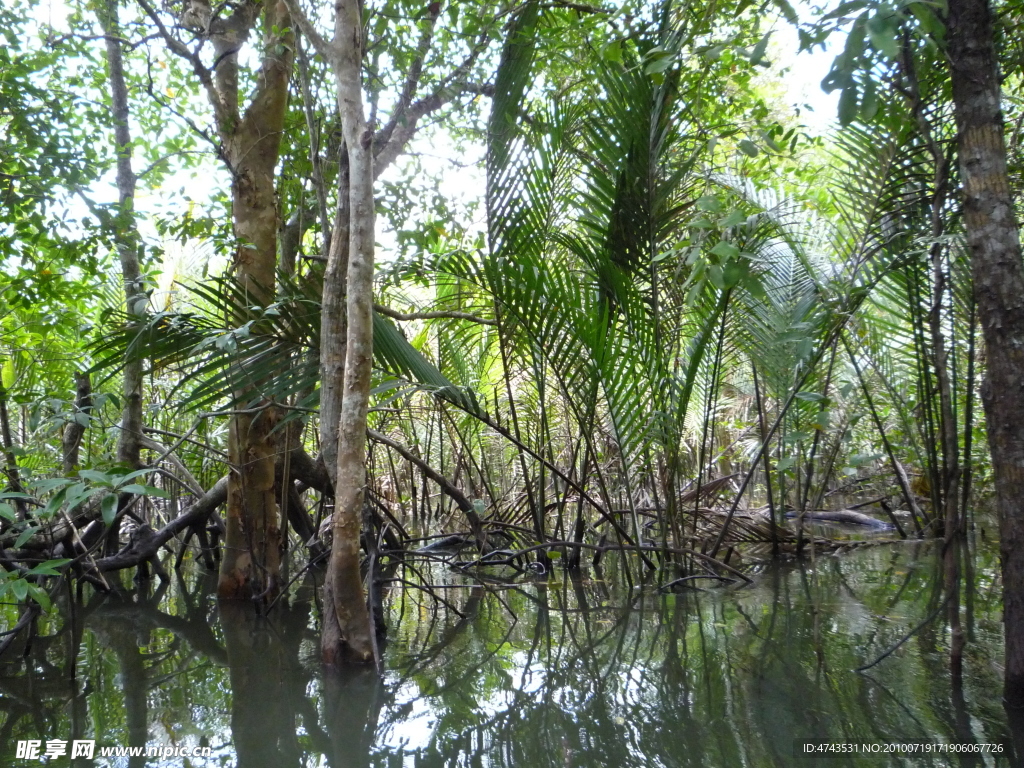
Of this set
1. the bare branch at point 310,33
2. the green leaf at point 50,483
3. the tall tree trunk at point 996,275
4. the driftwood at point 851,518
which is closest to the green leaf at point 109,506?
the green leaf at point 50,483

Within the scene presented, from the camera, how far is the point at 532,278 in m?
3.87

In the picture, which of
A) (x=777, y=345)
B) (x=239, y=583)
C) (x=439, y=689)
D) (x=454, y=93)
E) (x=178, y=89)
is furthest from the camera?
(x=178, y=89)

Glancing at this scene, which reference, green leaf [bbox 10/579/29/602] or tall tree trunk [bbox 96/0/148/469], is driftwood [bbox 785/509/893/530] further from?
green leaf [bbox 10/579/29/602]

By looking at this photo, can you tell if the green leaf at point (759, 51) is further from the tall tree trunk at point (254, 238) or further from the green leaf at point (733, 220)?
the tall tree trunk at point (254, 238)

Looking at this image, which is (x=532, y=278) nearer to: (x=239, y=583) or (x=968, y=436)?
(x=968, y=436)

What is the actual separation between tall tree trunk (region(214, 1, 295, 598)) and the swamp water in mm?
353

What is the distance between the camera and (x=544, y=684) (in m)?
2.94

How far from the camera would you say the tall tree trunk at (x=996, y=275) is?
226cm

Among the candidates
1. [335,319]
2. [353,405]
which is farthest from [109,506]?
[335,319]

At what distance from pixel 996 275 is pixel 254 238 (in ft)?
12.1

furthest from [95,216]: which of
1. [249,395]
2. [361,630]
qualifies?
[361,630]

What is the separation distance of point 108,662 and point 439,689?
159 cm

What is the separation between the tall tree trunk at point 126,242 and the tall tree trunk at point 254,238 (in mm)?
523

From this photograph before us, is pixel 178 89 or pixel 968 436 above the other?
pixel 178 89
